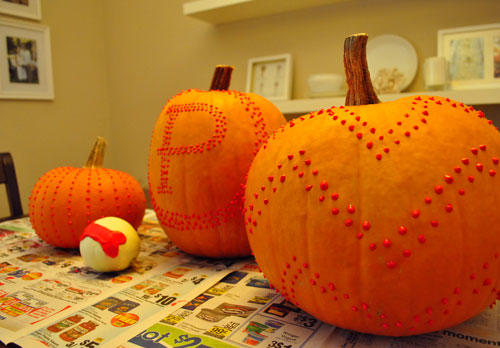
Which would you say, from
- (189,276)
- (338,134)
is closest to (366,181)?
(338,134)

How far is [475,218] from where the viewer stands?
45 cm

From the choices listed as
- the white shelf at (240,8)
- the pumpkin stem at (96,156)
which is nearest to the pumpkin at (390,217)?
the pumpkin stem at (96,156)

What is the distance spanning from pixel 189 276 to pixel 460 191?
510mm

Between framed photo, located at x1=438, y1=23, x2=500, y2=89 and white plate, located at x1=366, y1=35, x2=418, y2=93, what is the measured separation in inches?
4.2

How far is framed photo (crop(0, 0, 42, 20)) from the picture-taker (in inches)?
74.0

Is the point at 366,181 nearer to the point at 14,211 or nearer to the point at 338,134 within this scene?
the point at 338,134

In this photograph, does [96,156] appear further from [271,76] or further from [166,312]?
[271,76]

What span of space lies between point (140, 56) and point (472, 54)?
5.50 feet

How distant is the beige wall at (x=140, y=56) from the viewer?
4.85 feet

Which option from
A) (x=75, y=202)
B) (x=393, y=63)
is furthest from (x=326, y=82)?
(x=75, y=202)

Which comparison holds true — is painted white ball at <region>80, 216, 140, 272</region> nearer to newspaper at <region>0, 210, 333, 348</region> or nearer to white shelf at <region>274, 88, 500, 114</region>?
newspaper at <region>0, 210, 333, 348</region>

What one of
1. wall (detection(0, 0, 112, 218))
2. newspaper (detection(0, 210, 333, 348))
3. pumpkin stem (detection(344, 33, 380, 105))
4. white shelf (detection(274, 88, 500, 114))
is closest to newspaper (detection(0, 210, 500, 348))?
newspaper (detection(0, 210, 333, 348))

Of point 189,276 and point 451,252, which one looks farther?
point 189,276

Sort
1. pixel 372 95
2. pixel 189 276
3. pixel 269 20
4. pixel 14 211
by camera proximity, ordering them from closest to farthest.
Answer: pixel 372 95 < pixel 189 276 < pixel 14 211 < pixel 269 20
